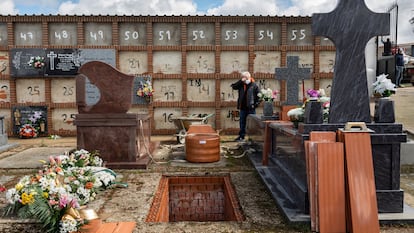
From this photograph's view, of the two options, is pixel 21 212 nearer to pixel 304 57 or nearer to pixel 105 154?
pixel 105 154

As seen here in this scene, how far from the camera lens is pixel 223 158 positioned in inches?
281

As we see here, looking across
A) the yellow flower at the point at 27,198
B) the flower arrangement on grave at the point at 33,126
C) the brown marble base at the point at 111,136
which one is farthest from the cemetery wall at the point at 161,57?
the yellow flower at the point at 27,198

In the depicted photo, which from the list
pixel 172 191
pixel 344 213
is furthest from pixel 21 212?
pixel 344 213

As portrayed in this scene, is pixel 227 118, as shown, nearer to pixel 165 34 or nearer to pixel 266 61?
pixel 266 61

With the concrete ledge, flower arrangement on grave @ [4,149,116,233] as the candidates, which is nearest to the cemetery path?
flower arrangement on grave @ [4,149,116,233]

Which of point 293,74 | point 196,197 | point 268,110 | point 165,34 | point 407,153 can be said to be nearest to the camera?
point 196,197

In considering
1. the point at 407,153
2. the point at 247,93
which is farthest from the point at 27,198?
the point at 407,153

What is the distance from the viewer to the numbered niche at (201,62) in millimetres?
Answer: 10430

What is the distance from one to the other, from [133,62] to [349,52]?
7.17 metres

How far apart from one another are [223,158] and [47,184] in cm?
389

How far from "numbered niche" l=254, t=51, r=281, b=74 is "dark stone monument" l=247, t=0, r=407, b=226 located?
614 cm

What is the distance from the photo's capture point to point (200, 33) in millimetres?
10375

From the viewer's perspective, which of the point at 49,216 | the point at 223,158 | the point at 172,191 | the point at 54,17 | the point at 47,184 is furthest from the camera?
the point at 54,17

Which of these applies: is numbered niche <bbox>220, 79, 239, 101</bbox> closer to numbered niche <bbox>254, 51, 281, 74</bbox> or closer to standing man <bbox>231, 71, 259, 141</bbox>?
numbered niche <bbox>254, 51, 281, 74</bbox>
